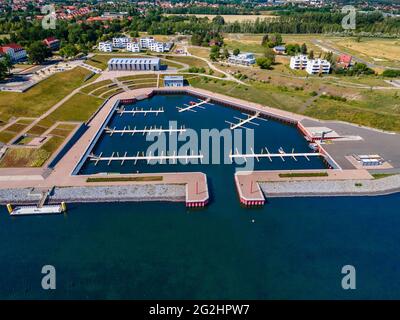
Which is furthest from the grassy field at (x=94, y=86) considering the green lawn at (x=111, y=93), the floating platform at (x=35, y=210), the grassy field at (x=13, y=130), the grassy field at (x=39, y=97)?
the floating platform at (x=35, y=210)

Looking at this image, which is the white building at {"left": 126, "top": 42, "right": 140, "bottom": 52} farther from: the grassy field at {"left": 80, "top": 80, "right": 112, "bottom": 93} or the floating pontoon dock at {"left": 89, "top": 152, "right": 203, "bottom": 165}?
the floating pontoon dock at {"left": 89, "top": 152, "right": 203, "bottom": 165}

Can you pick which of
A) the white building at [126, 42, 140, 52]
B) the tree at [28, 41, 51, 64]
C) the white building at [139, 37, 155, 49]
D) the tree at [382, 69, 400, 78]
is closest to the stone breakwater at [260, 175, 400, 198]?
the tree at [382, 69, 400, 78]

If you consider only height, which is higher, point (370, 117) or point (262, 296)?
point (370, 117)

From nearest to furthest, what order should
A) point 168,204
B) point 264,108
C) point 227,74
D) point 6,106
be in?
point 168,204
point 6,106
point 264,108
point 227,74

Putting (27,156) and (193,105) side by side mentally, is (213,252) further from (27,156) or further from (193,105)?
(193,105)

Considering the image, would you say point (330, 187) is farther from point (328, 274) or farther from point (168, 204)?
point (168, 204)

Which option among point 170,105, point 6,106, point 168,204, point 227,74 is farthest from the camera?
point 227,74

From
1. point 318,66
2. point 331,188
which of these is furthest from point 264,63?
point 331,188

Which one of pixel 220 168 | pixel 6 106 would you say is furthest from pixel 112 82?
pixel 220 168

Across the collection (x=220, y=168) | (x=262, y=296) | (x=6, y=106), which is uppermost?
(x=6, y=106)
